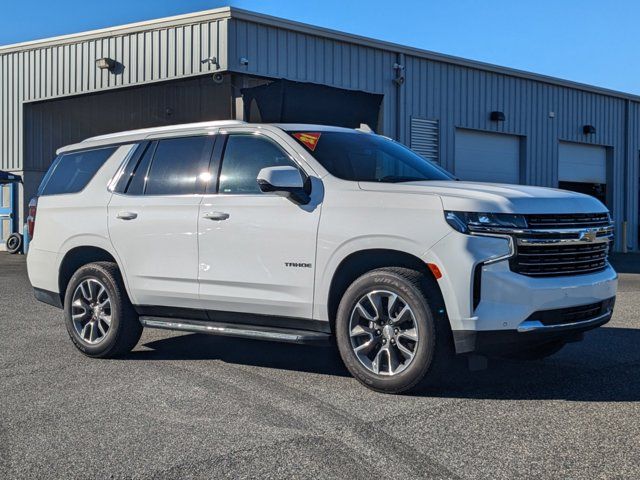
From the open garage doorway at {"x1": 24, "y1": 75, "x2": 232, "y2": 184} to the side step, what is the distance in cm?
1530

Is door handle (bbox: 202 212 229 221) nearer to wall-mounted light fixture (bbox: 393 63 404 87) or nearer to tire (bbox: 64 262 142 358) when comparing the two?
tire (bbox: 64 262 142 358)

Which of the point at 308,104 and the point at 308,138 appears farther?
the point at 308,104

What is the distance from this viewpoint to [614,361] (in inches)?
238

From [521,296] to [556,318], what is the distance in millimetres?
357

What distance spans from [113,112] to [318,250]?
69.8 feet

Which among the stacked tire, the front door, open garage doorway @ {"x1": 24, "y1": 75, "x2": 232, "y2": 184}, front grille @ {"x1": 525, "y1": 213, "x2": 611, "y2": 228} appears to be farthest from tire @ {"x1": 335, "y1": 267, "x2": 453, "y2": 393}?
the stacked tire

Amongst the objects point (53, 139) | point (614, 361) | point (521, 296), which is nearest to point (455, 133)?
point (53, 139)

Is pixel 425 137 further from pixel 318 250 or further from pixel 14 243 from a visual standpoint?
pixel 318 250

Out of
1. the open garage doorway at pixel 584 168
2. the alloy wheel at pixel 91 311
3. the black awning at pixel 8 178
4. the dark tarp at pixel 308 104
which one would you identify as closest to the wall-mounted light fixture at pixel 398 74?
the dark tarp at pixel 308 104

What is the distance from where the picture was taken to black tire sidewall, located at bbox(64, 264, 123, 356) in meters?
6.31

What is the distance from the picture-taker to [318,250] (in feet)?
17.1

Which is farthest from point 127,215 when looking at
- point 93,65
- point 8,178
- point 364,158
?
point 8,178

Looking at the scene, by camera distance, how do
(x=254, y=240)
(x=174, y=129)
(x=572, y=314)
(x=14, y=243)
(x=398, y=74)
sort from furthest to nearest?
(x=14, y=243)
(x=398, y=74)
(x=174, y=129)
(x=254, y=240)
(x=572, y=314)

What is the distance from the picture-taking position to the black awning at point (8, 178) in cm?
2047
